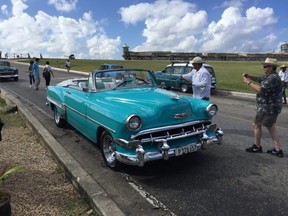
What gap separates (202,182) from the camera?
4.80 m

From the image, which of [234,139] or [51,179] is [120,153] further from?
[234,139]

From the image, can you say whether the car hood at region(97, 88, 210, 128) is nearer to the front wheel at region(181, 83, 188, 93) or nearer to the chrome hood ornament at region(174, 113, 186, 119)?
the chrome hood ornament at region(174, 113, 186, 119)

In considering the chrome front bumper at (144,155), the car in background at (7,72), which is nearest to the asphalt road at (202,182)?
the chrome front bumper at (144,155)

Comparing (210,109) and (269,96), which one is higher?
(269,96)

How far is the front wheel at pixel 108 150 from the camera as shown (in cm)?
526

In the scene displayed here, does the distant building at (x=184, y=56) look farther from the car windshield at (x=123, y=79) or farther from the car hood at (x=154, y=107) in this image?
the car hood at (x=154, y=107)

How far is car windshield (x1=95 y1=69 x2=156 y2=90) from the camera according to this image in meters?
6.34

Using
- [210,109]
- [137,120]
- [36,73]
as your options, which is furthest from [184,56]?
[137,120]

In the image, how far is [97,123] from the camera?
5523mm

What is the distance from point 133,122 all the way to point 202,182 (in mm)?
1350

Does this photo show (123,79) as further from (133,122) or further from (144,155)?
(144,155)

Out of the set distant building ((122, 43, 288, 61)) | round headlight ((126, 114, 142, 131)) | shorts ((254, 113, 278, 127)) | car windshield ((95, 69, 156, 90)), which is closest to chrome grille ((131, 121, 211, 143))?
round headlight ((126, 114, 142, 131))

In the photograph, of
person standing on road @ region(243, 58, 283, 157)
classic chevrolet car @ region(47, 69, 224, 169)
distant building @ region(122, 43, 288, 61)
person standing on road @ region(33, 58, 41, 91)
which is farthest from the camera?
distant building @ region(122, 43, 288, 61)

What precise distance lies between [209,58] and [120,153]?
209 feet
